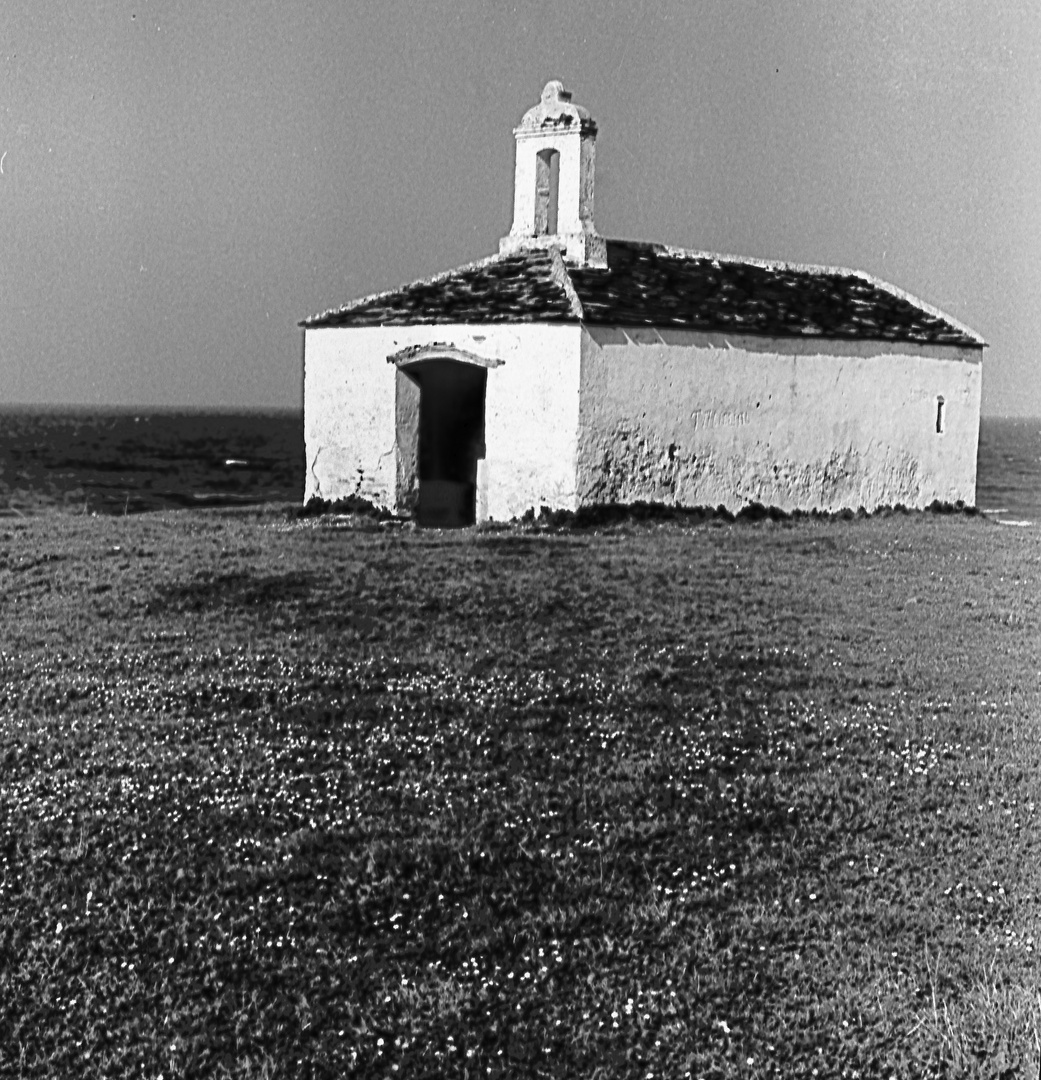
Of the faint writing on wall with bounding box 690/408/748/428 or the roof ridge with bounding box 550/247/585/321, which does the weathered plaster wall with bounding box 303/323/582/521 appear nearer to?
the roof ridge with bounding box 550/247/585/321

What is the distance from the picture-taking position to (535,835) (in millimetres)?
8234

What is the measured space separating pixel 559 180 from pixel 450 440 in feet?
17.0

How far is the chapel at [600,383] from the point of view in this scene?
2050cm

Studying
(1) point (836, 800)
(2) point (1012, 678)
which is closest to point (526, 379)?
(2) point (1012, 678)

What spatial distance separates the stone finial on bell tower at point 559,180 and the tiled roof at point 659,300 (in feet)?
1.18

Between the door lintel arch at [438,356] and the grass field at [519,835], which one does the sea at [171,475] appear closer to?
the door lintel arch at [438,356]

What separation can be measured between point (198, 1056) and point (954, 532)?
59.9ft

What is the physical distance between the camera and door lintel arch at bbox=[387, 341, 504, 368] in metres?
20.8

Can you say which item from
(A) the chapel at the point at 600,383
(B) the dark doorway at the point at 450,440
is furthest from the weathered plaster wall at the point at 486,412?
(B) the dark doorway at the point at 450,440

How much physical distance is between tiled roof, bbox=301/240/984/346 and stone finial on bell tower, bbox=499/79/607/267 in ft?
1.18

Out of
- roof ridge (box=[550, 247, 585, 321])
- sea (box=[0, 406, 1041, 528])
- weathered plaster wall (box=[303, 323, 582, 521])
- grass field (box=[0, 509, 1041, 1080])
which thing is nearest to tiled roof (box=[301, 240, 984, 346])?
roof ridge (box=[550, 247, 585, 321])

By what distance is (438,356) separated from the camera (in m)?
21.1

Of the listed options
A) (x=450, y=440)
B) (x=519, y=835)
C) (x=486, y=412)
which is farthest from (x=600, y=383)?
(x=519, y=835)

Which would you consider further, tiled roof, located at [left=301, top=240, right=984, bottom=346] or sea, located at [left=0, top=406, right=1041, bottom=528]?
sea, located at [left=0, top=406, right=1041, bottom=528]
